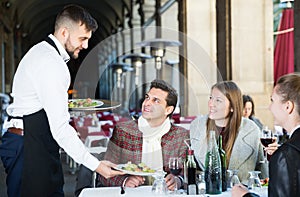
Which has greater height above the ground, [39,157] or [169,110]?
[169,110]

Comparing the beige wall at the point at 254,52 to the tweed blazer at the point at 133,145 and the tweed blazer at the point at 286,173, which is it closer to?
the tweed blazer at the point at 133,145

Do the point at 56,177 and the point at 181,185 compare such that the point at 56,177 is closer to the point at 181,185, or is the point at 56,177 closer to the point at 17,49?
the point at 181,185

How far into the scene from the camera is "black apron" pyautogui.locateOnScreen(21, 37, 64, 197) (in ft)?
8.87

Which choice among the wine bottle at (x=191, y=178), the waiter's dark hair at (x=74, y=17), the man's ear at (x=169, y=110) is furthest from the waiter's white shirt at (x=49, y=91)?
the man's ear at (x=169, y=110)

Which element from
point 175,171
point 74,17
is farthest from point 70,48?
point 175,171

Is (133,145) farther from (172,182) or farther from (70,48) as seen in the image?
(70,48)

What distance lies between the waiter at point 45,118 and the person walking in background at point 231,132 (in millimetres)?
791

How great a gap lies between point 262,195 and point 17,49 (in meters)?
20.8

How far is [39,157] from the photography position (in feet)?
8.95

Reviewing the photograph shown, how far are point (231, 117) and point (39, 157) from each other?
1.19 m

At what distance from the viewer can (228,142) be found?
320cm

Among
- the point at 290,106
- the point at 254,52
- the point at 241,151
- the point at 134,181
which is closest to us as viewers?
the point at 290,106

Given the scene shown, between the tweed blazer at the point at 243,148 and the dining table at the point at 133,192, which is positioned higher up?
the tweed blazer at the point at 243,148

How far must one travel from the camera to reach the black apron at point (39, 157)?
2705 mm
